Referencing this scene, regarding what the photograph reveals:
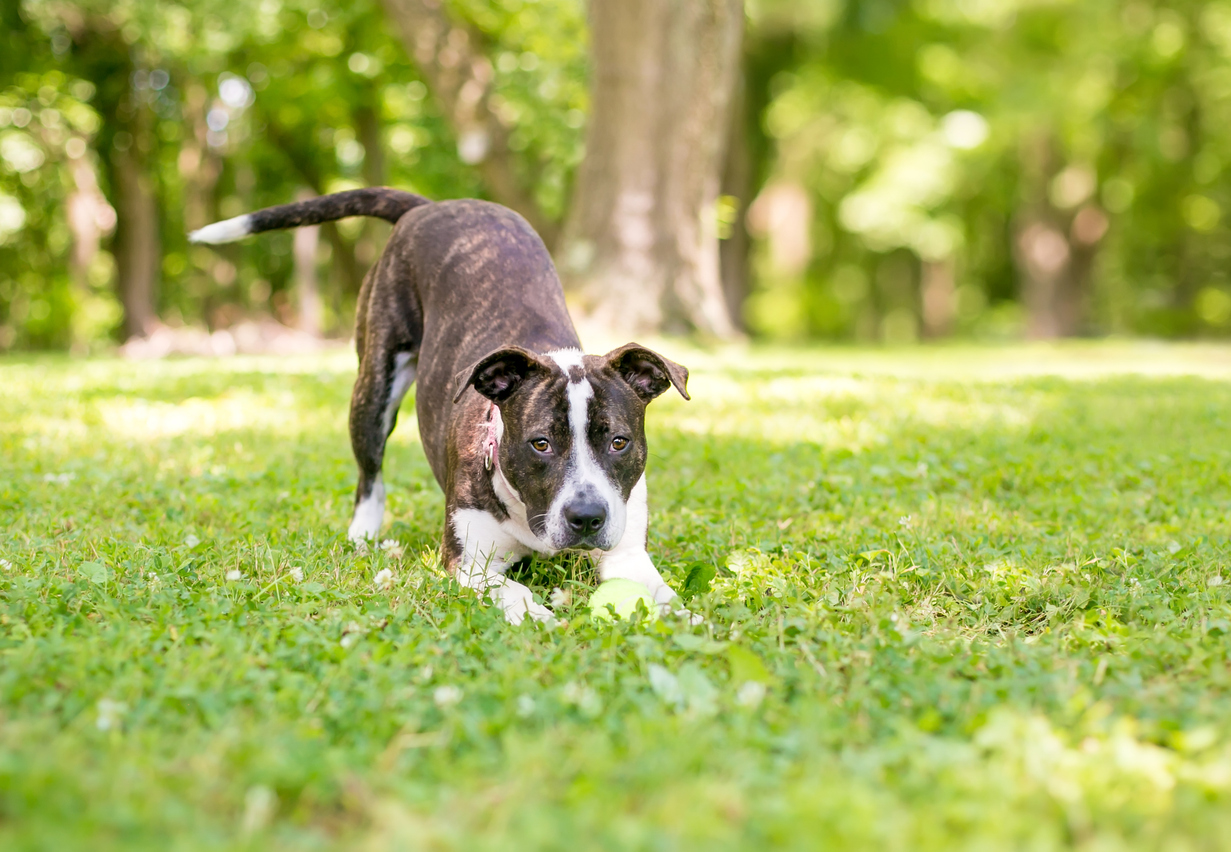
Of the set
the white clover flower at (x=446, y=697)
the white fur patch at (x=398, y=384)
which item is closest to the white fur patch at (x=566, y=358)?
the white fur patch at (x=398, y=384)

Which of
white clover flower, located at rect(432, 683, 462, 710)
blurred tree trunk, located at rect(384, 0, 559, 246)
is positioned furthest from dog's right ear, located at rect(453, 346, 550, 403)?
blurred tree trunk, located at rect(384, 0, 559, 246)

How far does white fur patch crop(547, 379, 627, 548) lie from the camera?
160 inches

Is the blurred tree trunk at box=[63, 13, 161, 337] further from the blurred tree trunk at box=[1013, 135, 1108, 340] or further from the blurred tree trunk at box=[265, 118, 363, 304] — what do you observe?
the blurred tree trunk at box=[1013, 135, 1108, 340]

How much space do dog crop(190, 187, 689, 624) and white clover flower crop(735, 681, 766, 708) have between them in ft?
2.41

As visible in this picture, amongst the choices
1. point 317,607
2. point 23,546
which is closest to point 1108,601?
point 317,607

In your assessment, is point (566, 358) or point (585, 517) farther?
point (566, 358)

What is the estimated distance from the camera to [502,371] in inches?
173

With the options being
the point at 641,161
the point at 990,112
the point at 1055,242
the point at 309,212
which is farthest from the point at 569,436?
the point at 1055,242

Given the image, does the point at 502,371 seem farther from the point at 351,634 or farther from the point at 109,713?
the point at 109,713

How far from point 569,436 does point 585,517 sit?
36 centimetres

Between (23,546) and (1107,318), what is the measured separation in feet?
158

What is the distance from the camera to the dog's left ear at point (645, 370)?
447 cm

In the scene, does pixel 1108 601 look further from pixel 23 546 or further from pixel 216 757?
pixel 23 546

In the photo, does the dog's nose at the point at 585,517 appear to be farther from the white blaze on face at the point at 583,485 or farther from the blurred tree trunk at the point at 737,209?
the blurred tree trunk at the point at 737,209
